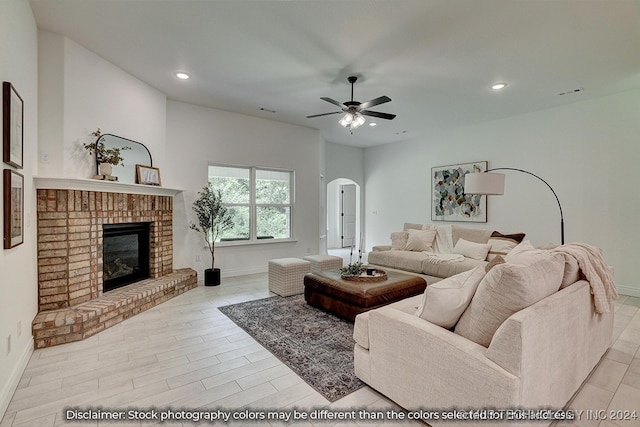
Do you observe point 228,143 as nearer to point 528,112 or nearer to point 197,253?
point 197,253

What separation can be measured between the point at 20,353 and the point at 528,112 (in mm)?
7121

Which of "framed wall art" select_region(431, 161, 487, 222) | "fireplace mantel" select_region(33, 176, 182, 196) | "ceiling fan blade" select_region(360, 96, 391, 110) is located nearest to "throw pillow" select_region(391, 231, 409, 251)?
"framed wall art" select_region(431, 161, 487, 222)

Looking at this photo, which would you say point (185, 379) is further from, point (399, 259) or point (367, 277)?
point (399, 259)

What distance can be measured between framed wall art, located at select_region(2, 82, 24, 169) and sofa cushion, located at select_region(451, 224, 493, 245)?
17.7 feet

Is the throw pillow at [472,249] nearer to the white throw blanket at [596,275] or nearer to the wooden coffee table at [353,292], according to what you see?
the wooden coffee table at [353,292]

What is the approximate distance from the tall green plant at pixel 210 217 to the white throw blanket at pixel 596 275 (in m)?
4.40

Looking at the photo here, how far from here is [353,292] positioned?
3182 millimetres

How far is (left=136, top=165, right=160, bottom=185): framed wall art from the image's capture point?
13.5 ft

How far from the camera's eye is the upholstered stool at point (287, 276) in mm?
4320

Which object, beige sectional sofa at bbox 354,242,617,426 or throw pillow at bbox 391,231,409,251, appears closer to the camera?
beige sectional sofa at bbox 354,242,617,426

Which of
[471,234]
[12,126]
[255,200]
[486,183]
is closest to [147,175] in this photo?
[255,200]

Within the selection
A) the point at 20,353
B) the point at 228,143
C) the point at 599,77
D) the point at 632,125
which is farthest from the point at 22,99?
the point at 632,125

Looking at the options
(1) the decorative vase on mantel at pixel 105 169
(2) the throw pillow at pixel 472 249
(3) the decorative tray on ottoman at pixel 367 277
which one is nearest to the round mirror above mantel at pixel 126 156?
(1) the decorative vase on mantel at pixel 105 169

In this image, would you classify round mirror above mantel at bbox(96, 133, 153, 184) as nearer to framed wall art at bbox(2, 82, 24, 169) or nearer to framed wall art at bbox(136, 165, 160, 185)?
framed wall art at bbox(136, 165, 160, 185)
